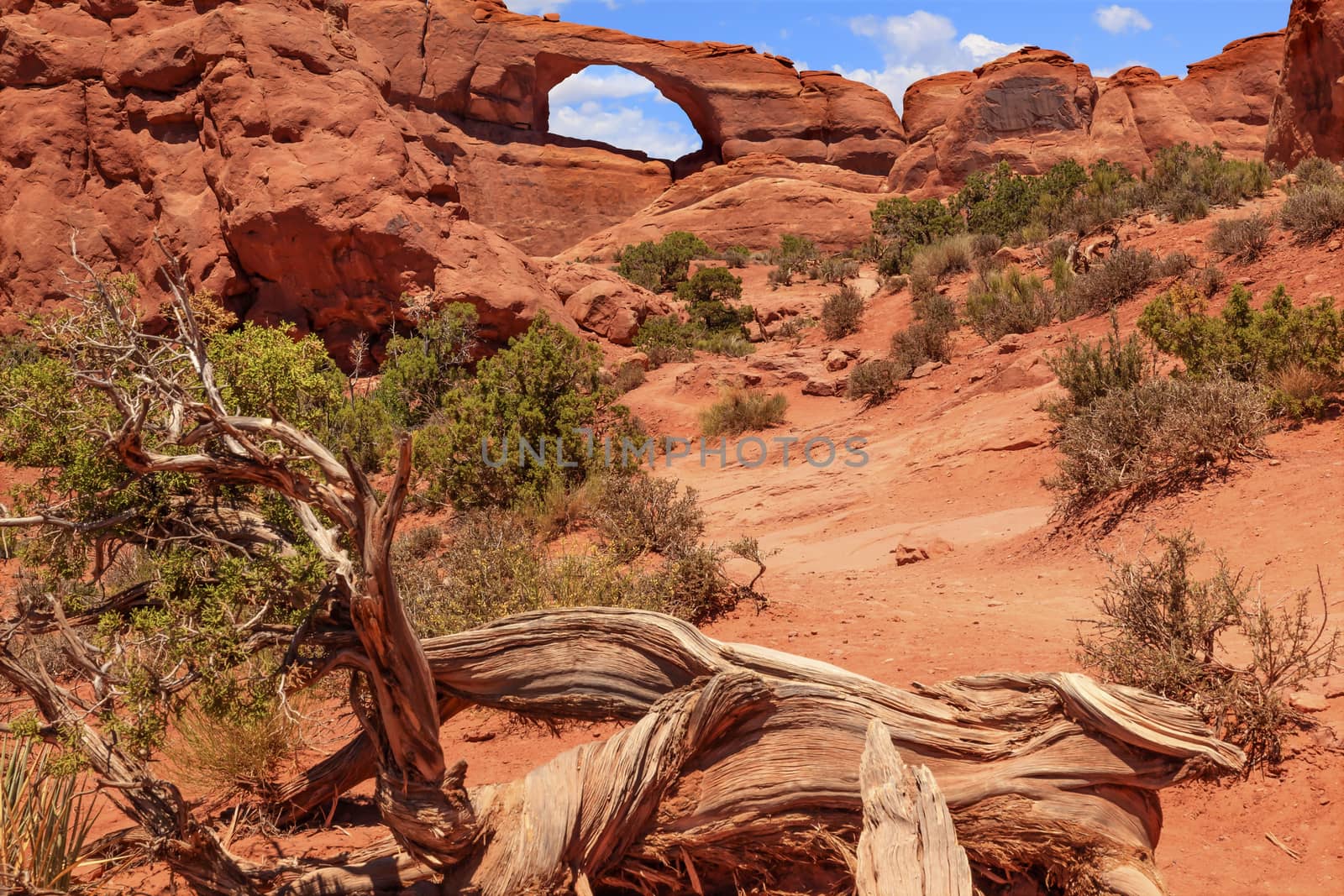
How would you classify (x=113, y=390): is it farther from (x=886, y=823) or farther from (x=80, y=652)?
(x=886, y=823)

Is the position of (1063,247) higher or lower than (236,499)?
higher

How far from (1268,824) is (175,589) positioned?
379cm

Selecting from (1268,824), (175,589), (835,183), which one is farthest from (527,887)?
(835,183)

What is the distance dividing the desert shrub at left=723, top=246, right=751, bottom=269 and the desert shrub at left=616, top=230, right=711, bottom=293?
0.77 metres

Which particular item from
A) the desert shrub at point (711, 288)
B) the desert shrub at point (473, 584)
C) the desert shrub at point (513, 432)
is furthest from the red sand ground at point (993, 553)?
the desert shrub at point (711, 288)

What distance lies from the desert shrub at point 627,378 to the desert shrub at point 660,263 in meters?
7.60

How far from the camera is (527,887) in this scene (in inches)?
123

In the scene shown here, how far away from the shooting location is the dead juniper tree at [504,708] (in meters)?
2.87

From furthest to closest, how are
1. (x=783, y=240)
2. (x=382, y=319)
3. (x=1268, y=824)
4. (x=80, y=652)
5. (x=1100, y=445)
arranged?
1. (x=783, y=240)
2. (x=382, y=319)
3. (x=1100, y=445)
4. (x=1268, y=824)
5. (x=80, y=652)

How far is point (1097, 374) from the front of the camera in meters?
8.71

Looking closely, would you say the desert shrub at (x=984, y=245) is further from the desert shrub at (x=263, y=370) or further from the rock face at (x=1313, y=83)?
the desert shrub at (x=263, y=370)

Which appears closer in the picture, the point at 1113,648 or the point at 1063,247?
the point at 1113,648

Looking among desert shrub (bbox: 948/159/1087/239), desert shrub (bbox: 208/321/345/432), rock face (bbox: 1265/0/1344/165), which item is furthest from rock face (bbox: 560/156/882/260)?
desert shrub (bbox: 208/321/345/432)

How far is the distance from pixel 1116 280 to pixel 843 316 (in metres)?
4.87
